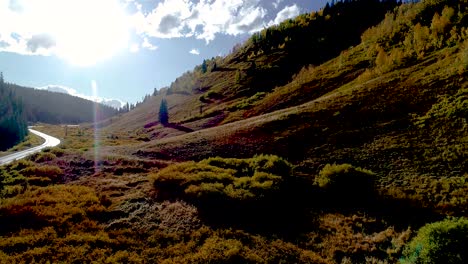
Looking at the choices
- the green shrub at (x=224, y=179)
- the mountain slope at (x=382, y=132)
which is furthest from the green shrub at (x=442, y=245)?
the green shrub at (x=224, y=179)

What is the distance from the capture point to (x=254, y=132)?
41219 millimetres

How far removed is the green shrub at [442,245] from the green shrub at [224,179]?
10.1m

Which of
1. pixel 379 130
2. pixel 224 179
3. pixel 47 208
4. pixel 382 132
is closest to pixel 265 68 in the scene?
pixel 379 130

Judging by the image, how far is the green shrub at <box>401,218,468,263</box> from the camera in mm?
12773

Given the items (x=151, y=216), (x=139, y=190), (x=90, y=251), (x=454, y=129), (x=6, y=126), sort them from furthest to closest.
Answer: (x=6, y=126) → (x=454, y=129) → (x=139, y=190) → (x=151, y=216) → (x=90, y=251)

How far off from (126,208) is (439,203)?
2091 centimetres

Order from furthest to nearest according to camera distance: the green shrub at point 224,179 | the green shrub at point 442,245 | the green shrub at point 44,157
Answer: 1. the green shrub at point 44,157
2. the green shrub at point 224,179
3. the green shrub at point 442,245

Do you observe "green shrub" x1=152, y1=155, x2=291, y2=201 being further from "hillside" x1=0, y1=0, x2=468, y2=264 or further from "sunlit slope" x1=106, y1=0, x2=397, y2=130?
"sunlit slope" x1=106, y1=0, x2=397, y2=130

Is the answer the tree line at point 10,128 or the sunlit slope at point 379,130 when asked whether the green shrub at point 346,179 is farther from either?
the tree line at point 10,128

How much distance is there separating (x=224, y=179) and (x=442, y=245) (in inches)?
619

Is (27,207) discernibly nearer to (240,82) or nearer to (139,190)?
(139,190)

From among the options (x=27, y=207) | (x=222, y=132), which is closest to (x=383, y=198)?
(x=27, y=207)

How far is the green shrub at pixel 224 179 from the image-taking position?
21.7 metres

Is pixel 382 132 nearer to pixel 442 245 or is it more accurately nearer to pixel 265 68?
pixel 442 245
